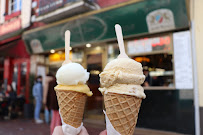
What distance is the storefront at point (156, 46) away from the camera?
4.48 meters

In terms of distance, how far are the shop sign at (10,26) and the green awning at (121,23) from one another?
48.2 inches

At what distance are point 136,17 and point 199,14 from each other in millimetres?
1803

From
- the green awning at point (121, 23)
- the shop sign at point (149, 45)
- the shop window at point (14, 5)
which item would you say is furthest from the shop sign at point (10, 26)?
the shop sign at point (149, 45)

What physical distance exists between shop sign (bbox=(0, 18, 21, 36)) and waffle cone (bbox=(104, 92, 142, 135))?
7.61 metres

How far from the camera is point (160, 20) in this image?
15.3 feet

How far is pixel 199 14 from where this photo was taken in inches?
195

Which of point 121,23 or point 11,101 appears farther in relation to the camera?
point 11,101

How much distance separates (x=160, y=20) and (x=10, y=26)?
660cm

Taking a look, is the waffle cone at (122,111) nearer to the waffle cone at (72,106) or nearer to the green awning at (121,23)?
the waffle cone at (72,106)

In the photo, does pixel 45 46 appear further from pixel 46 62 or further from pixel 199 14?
pixel 199 14

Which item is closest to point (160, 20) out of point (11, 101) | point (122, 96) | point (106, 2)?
point (106, 2)

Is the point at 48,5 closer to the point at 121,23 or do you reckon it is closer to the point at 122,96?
the point at 121,23

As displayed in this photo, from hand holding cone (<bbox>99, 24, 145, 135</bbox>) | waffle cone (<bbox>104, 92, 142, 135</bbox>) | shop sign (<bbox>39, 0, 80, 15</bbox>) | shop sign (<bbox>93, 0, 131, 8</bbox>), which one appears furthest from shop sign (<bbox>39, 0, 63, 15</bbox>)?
waffle cone (<bbox>104, 92, 142, 135</bbox>)

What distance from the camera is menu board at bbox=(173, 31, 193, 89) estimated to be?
14.7ft
